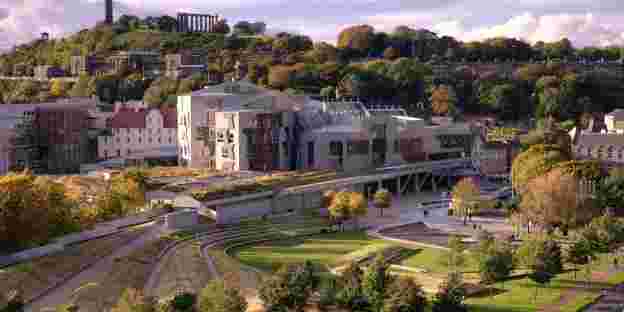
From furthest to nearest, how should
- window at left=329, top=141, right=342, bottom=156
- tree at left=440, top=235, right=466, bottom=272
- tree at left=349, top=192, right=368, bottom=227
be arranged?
window at left=329, top=141, right=342, bottom=156 → tree at left=349, top=192, right=368, bottom=227 → tree at left=440, top=235, right=466, bottom=272

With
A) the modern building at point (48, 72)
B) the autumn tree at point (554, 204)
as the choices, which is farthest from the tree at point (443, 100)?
the modern building at point (48, 72)

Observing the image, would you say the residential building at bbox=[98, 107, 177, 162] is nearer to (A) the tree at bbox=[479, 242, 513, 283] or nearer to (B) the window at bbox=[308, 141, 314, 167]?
(B) the window at bbox=[308, 141, 314, 167]

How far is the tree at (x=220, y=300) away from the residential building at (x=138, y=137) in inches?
1530

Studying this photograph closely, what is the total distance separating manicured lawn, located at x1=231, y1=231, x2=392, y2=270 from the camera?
3216 centimetres

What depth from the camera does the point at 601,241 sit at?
100ft

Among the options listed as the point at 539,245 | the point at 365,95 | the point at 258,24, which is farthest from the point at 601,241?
the point at 258,24

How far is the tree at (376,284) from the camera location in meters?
23.5

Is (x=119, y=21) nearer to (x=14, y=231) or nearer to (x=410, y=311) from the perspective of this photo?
(x=14, y=231)

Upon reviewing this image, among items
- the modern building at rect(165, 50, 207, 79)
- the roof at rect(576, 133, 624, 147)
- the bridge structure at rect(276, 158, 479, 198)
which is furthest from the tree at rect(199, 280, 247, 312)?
the modern building at rect(165, 50, 207, 79)

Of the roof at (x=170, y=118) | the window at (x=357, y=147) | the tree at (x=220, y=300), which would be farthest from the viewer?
the roof at (x=170, y=118)

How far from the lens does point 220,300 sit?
70.1ft

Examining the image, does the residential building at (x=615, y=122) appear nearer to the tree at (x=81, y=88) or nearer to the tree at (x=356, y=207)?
the tree at (x=356, y=207)

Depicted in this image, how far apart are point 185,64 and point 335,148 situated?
45.8 metres

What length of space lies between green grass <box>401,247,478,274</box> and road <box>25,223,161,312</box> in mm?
11527
